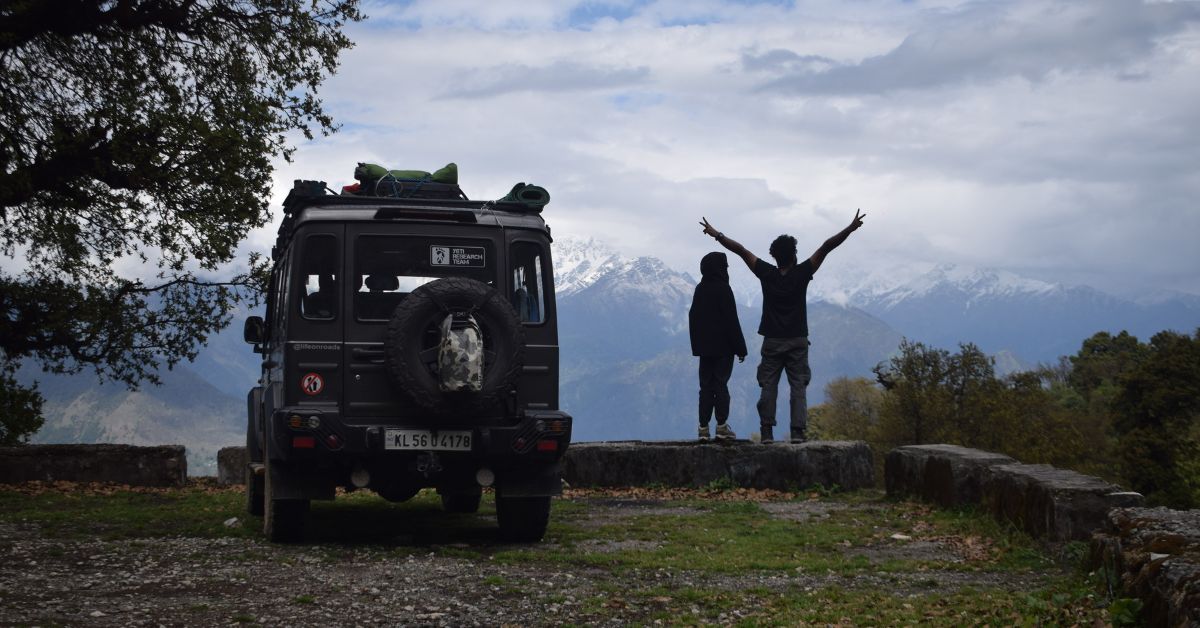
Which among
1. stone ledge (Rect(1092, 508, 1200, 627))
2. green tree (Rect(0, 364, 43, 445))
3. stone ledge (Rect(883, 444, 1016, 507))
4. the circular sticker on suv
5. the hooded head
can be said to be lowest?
stone ledge (Rect(1092, 508, 1200, 627))

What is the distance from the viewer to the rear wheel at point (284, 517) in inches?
362

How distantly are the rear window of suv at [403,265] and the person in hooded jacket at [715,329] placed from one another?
14.8 ft

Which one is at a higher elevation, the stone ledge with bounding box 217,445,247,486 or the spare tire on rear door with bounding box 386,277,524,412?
the spare tire on rear door with bounding box 386,277,524,412

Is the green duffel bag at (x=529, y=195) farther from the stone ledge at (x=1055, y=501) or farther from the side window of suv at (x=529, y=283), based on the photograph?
the stone ledge at (x=1055, y=501)

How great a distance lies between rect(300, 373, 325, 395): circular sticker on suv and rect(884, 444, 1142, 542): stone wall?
17.3 feet

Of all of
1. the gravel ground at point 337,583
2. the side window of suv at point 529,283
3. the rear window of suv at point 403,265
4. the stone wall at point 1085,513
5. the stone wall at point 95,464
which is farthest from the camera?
the stone wall at point 95,464

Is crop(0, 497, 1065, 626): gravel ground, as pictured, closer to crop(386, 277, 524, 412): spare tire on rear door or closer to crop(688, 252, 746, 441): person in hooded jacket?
crop(386, 277, 524, 412): spare tire on rear door

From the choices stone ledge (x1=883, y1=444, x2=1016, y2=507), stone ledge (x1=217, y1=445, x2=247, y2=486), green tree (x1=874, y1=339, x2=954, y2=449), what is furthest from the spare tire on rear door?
green tree (x1=874, y1=339, x2=954, y2=449)

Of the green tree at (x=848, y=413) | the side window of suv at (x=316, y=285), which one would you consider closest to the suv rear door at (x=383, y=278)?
the side window of suv at (x=316, y=285)

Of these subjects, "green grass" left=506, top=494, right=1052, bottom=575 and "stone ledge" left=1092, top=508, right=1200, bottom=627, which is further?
"green grass" left=506, top=494, right=1052, bottom=575

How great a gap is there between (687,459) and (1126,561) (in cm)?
858

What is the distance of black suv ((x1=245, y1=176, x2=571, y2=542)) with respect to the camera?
8719mm

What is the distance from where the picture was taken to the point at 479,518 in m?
11.7

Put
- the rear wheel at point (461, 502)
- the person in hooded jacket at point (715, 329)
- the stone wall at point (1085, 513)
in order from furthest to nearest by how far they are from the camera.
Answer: the person in hooded jacket at point (715, 329) → the rear wheel at point (461, 502) → the stone wall at point (1085, 513)
